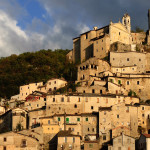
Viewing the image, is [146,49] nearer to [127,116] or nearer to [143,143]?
[127,116]

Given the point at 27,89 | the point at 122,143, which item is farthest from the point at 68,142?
the point at 27,89

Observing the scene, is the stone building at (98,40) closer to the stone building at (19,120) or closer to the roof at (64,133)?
the stone building at (19,120)

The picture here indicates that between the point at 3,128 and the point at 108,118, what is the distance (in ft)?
63.3

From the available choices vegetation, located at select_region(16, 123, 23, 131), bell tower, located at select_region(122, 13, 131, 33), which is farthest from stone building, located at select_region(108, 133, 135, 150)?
bell tower, located at select_region(122, 13, 131, 33)

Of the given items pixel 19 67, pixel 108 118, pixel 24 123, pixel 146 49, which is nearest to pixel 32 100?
pixel 24 123

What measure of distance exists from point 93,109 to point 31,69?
3023cm

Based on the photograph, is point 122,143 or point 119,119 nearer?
point 122,143

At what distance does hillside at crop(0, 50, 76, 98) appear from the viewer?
84181 mm

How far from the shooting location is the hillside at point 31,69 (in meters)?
84.2

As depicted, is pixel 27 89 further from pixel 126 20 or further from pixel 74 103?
pixel 126 20

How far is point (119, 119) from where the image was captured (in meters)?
59.8

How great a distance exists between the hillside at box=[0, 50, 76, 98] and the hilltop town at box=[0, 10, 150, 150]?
4.50 m

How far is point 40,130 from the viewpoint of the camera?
57.9 m

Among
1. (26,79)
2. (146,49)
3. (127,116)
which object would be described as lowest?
(127,116)
